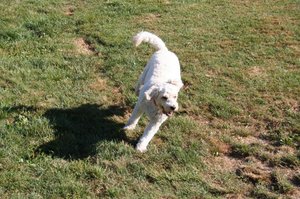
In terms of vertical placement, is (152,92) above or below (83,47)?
above

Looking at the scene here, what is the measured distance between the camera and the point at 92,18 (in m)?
9.77

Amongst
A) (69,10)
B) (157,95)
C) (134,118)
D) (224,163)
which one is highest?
(157,95)

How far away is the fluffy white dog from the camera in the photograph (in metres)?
5.47

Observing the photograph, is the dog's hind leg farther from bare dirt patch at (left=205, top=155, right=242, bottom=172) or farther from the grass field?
bare dirt patch at (left=205, top=155, right=242, bottom=172)

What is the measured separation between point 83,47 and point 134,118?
301 centimetres

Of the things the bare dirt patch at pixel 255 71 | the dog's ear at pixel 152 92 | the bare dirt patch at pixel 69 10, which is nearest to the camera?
the dog's ear at pixel 152 92

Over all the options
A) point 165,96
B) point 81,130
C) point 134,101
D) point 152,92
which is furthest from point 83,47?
point 165,96

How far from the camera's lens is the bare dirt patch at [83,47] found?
838 cm

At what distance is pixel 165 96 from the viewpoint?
543 centimetres

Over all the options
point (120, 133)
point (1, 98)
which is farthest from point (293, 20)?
point (1, 98)

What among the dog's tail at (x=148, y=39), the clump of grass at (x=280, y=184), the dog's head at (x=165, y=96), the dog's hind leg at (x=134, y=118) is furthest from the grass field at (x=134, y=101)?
the dog's tail at (x=148, y=39)

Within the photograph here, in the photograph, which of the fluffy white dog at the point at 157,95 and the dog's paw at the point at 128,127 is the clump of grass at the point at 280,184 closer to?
the fluffy white dog at the point at 157,95

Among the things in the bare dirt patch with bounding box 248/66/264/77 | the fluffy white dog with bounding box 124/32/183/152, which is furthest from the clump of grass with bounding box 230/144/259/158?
the bare dirt patch with bounding box 248/66/264/77

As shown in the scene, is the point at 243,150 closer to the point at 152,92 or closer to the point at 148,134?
the point at 148,134
